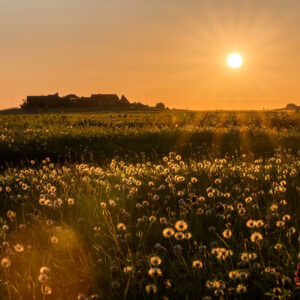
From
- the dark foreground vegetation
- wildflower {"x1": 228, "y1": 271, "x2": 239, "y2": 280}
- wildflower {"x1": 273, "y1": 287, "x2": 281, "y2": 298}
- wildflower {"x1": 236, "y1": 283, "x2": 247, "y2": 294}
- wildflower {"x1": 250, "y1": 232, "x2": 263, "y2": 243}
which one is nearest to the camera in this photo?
wildflower {"x1": 273, "y1": 287, "x2": 281, "y2": 298}

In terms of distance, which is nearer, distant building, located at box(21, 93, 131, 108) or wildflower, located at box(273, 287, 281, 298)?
wildflower, located at box(273, 287, 281, 298)

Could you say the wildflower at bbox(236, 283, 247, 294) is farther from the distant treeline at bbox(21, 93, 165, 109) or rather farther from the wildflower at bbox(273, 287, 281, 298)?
the distant treeline at bbox(21, 93, 165, 109)

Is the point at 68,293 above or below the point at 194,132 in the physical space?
below

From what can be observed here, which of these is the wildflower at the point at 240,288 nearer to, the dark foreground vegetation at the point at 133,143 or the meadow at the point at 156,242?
the meadow at the point at 156,242

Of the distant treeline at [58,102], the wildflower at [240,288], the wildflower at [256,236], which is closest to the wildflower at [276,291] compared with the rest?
the wildflower at [240,288]

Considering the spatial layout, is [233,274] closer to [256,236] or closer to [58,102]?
[256,236]

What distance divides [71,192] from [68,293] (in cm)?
356

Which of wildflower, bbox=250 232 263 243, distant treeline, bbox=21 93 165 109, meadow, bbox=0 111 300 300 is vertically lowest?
meadow, bbox=0 111 300 300

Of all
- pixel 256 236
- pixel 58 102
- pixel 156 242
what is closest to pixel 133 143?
pixel 156 242

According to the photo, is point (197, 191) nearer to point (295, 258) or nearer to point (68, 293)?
point (295, 258)

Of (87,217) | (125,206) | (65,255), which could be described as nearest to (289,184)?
(125,206)

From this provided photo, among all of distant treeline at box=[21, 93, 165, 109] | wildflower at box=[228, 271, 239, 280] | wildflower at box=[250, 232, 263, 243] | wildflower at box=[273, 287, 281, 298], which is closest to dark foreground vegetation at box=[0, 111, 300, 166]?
wildflower at box=[250, 232, 263, 243]

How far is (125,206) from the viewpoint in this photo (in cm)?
633

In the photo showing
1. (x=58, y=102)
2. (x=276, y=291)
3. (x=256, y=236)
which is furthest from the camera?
(x=58, y=102)
